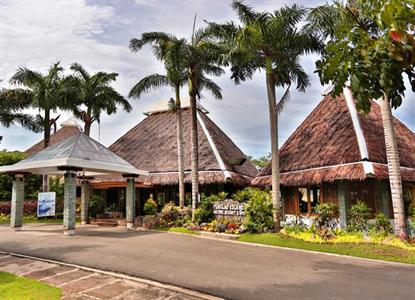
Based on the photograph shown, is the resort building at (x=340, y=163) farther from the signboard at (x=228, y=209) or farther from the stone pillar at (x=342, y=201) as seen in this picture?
the signboard at (x=228, y=209)

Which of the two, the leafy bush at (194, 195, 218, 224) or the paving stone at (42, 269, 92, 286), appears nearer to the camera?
the paving stone at (42, 269, 92, 286)

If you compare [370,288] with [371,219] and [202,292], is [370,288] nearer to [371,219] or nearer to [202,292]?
[202,292]

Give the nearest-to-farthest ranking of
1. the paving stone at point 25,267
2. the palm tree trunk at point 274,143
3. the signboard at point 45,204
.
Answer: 1. the paving stone at point 25,267
2. the palm tree trunk at point 274,143
3. the signboard at point 45,204

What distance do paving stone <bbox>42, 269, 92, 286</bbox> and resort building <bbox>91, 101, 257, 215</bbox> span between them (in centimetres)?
1247

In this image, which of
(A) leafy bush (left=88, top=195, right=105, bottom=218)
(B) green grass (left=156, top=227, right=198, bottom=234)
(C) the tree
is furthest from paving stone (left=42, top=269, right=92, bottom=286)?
(A) leafy bush (left=88, top=195, right=105, bottom=218)

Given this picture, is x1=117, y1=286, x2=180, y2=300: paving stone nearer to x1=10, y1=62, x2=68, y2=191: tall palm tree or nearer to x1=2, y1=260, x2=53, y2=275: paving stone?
x1=2, y1=260, x2=53, y2=275: paving stone

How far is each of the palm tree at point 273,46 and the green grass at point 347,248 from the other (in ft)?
4.68

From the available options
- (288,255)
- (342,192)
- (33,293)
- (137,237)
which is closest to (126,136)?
(137,237)

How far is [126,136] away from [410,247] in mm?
22495

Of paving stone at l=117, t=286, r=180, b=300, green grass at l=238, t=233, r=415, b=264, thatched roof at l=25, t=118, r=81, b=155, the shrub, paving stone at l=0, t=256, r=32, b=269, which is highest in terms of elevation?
thatched roof at l=25, t=118, r=81, b=155

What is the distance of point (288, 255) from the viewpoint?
1087 cm

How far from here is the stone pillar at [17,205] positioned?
16969mm

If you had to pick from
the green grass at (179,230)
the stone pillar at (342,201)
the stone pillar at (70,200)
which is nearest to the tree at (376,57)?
the stone pillar at (342,201)

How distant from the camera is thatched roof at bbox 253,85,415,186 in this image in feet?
48.3
